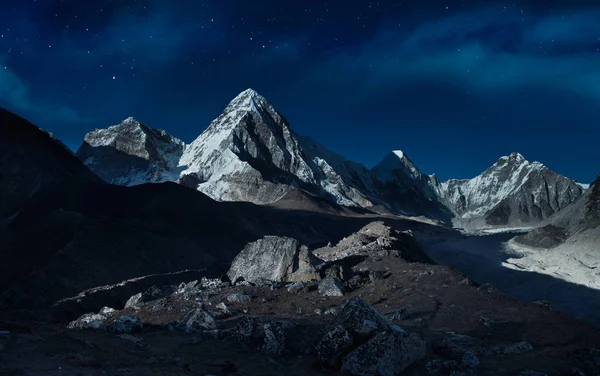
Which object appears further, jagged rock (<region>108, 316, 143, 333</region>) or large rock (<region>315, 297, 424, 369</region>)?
jagged rock (<region>108, 316, 143, 333</region>)

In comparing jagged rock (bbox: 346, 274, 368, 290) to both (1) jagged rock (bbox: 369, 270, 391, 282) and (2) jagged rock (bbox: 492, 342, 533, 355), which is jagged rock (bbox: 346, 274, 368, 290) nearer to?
(1) jagged rock (bbox: 369, 270, 391, 282)

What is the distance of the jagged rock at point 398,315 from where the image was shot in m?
13.5

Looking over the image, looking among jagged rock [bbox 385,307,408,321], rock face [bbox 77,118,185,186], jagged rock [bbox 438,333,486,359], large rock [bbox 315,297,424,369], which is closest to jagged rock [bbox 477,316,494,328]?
jagged rock [bbox 438,333,486,359]

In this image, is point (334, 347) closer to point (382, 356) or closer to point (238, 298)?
point (382, 356)

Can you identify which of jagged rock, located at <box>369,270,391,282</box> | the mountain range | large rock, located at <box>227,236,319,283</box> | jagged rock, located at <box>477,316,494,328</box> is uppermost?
the mountain range

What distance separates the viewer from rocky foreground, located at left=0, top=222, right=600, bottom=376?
8172 mm

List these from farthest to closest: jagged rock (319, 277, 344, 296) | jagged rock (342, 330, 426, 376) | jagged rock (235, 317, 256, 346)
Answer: jagged rock (319, 277, 344, 296) < jagged rock (235, 317, 256, 346) < jagged rock (342, 330, 426, 376)

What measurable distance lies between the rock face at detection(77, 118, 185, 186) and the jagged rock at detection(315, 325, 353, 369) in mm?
128478

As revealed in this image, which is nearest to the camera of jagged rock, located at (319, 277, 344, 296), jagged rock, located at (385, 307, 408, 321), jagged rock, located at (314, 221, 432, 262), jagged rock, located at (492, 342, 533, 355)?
jagged rock, located at (492, 342, 533, 355)

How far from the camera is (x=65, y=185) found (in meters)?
55.5

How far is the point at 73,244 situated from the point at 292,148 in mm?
108194

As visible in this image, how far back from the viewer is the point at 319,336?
10.5 meters

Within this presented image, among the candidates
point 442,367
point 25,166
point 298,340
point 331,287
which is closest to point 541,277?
point 331,287

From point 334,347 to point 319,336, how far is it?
1.69m
